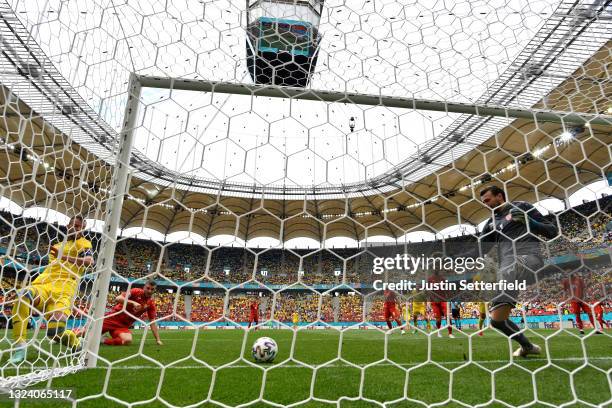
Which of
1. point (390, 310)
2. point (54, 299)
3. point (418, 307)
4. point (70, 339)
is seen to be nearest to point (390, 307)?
point (390, 310)

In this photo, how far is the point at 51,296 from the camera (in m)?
2.28

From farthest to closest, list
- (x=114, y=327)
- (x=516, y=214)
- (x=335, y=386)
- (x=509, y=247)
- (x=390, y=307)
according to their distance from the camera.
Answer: (x=390, y=307)
(x=114, y=327)
(x=509, y=247)
(x=516, y=214)
(x=335, y=386)

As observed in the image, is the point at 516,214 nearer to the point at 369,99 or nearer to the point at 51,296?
the point at 369,99

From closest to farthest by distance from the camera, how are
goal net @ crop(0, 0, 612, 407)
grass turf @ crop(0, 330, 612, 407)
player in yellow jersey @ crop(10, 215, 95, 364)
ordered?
1. grass turf @ crop(0, 330, 612, 407)
2. goal net @ crop(0, 0, 612, 407)
3. player in yellow jersey @ crop(10, 215, 95, 364)

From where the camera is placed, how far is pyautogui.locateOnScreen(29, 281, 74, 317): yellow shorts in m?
2.20

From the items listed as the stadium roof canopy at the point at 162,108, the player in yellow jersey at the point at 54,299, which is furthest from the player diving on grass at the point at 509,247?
the player in yellow jersey at the point at 54,299

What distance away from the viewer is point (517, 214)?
2.38 metres

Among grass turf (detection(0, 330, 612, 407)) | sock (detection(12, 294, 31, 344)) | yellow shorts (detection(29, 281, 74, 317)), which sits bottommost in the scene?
grass turf (detection(0, 330, 612, 407))

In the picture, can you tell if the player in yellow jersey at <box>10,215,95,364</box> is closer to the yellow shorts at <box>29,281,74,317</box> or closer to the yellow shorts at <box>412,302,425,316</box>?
the yellow shorts at <box>29,281,74,317</box>

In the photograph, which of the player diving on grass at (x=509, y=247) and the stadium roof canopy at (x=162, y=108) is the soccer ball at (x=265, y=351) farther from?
the player diving on grass at (x=509, y=247)

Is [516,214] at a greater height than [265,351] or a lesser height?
greater

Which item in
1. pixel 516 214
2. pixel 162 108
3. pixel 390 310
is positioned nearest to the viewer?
pixel 162 108

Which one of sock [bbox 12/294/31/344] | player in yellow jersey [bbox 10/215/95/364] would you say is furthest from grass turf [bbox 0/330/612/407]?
sock [bbox 12/294/31/344]

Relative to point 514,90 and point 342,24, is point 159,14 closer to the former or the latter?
point 342,24
